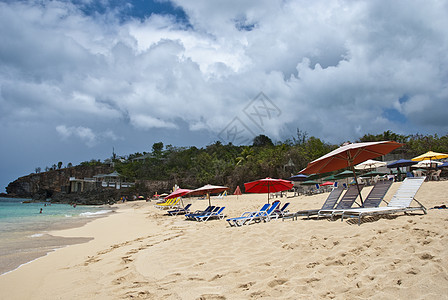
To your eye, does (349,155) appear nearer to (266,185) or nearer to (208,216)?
(266,185)

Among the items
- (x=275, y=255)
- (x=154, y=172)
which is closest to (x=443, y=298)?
(x=275, y=255)

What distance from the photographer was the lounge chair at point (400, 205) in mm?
5636

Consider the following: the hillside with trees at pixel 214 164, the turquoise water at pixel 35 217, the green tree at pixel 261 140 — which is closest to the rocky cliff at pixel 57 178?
the hillside with trees at pixel 214 164

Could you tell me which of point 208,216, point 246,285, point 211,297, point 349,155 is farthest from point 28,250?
point 349,155

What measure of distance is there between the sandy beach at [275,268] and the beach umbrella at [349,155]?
1817mm

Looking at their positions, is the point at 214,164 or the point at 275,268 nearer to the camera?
the point at 275,268

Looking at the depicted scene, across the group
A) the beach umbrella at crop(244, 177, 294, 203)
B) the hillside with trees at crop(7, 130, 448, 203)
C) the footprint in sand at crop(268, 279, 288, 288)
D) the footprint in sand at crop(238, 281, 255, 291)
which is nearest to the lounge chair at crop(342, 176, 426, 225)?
the footprint in sand at crop(268, 279, 288, 288)

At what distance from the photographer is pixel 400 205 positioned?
20.2 feet

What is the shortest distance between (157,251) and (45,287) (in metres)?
1.98

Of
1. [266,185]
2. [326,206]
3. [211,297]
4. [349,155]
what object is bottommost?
[211,297]

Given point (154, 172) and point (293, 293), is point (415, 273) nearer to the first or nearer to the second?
point (293, 293)

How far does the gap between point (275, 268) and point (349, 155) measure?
4464 mm

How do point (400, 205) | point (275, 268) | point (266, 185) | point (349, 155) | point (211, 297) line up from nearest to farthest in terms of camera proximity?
point (211, 297)
point (275, 268)
point (400, 205)
point (349, 155)
point (266, 185)

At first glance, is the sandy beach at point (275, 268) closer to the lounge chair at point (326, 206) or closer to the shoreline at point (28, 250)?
the shoreline at point (28, 250)
